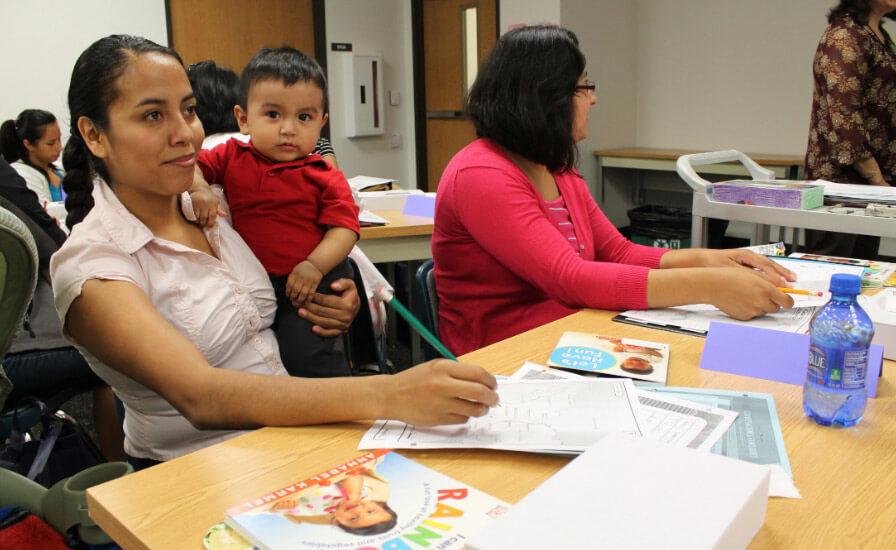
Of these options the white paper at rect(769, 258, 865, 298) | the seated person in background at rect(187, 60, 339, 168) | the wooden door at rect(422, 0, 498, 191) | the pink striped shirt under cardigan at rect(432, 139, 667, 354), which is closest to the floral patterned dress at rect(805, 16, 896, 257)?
the white paper at rect(769, 258, 865, 298)

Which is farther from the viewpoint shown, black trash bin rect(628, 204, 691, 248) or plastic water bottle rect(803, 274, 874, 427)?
black trash bin rect(628, 204, 691, 248)

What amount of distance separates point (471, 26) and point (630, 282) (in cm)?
460

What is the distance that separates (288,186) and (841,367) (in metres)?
1.18

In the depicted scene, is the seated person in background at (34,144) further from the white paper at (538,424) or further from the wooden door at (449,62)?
the white paper at (538,424)

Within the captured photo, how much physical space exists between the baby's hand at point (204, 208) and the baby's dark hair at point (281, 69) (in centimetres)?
42

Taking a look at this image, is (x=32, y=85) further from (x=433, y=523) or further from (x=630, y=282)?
(x=433, y=523)

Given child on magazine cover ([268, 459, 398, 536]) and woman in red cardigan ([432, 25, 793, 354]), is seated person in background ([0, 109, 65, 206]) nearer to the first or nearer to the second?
woman in red cardigan ([432, 25, 793, 354])

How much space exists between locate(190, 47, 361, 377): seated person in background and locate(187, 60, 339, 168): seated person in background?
1.50 feet

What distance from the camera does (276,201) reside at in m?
1.66

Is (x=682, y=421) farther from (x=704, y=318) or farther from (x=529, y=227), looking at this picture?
(x=529, y=227)

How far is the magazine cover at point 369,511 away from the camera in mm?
697

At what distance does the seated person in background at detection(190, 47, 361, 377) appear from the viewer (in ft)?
5.38

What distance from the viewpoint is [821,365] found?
933 millimetres

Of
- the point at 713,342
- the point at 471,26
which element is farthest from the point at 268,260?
the point at 471,26
